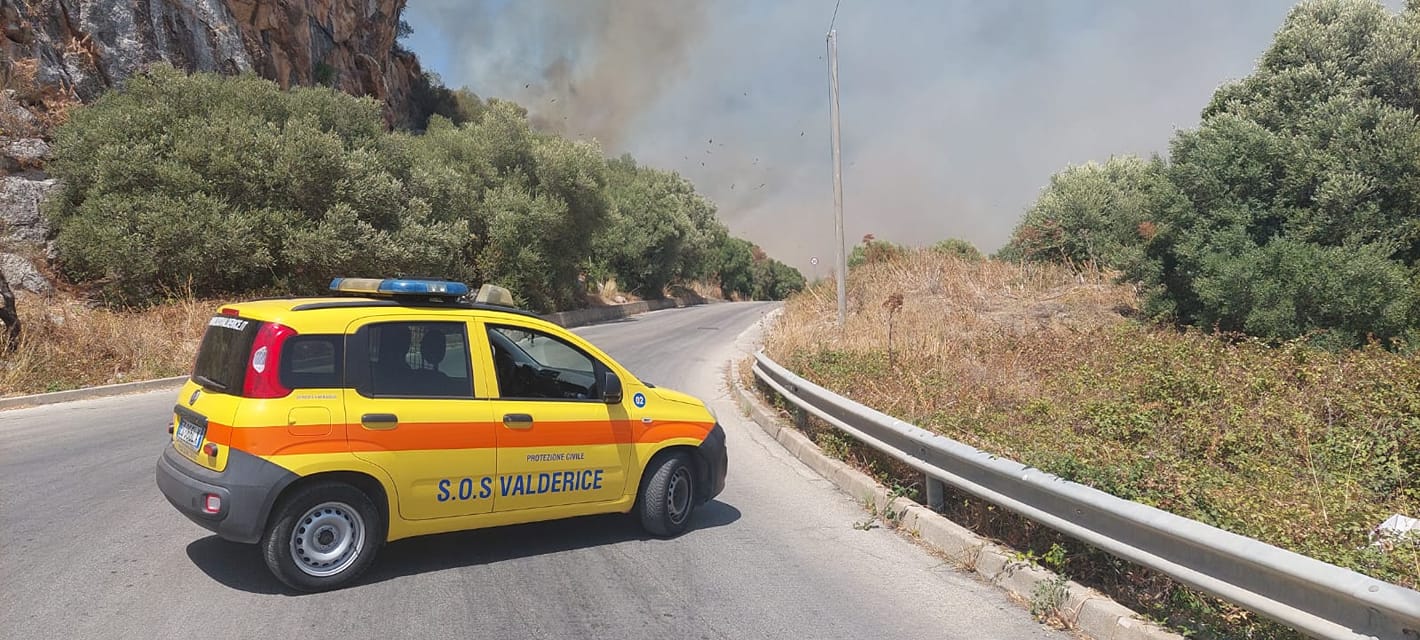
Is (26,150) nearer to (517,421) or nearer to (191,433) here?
(191,433)

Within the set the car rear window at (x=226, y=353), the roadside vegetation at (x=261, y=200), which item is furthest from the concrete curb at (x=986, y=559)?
the roadside vegetation at (x=261, y=200)

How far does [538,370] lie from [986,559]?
332 cm

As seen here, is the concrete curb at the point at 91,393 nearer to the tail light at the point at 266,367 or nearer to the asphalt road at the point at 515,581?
the asphalt road at the point at 515,581

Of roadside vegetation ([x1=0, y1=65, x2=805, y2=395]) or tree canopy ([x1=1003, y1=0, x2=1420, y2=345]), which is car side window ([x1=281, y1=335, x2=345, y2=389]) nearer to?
roadside vegetation ([x1=0, y1=65, x2=805, y2=395])

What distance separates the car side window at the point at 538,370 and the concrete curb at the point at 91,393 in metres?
10.2

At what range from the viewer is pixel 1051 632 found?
4.46 metres

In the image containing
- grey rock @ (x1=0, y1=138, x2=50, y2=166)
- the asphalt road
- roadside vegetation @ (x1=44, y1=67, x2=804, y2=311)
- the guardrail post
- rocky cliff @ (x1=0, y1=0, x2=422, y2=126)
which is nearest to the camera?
the asphalt road

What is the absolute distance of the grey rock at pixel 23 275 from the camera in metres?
18.6

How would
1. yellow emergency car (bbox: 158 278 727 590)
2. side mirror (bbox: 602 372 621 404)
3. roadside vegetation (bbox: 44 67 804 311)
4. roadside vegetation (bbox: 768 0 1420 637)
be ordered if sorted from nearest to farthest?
yellow emergency car (bbox: 158 278 727 590) < roadside vegetation (bbox: 768 0 1420 637) < side mirror (bbox: 602 372 621 404) < roadside vegetation (bbox: 44 67 804 311)

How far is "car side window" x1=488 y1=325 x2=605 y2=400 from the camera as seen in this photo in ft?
18.5

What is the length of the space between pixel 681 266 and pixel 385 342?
174 feet

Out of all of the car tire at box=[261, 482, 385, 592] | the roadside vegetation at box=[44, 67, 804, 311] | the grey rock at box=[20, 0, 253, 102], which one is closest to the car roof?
the car tire at box=[261, 482, 385, 592]

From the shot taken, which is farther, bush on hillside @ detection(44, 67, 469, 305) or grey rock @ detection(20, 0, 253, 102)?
grey rock @ detection(20, 0, 253, 102)

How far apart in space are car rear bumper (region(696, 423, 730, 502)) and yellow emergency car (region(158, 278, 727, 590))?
407 mm
